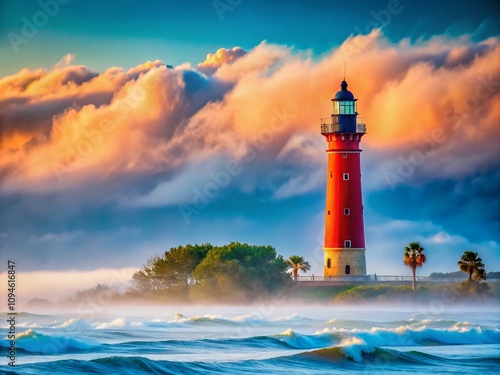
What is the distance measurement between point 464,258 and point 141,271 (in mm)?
12058

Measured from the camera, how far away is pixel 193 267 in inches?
2191

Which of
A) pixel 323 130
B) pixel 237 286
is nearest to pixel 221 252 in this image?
pixel 237 286

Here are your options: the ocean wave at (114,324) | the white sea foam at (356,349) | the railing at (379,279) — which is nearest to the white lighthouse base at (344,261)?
the railing at (379,279)

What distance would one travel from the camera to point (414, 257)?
55125mm

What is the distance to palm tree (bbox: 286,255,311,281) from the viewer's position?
58000mm

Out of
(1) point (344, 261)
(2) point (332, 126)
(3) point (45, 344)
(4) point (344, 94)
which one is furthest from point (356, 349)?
(4) point (344, 94)

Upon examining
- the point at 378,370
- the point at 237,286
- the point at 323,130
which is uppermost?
the point at 323,130

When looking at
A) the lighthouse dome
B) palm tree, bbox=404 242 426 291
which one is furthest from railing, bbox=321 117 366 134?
palm tree, bbox=404 242 426 291

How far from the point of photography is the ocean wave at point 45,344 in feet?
98.9

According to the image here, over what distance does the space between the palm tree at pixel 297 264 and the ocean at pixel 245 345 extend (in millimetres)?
11622

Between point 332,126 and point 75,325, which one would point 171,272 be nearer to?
point 332,126

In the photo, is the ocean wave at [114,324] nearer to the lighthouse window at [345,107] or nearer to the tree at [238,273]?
the tree at [238,273]

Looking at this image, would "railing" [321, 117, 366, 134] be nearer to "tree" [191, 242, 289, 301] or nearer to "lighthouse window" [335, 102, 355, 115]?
"lighthouse window" [335, 102, 355, 115]

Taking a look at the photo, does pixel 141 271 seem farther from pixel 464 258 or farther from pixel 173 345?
pixel 173 345
